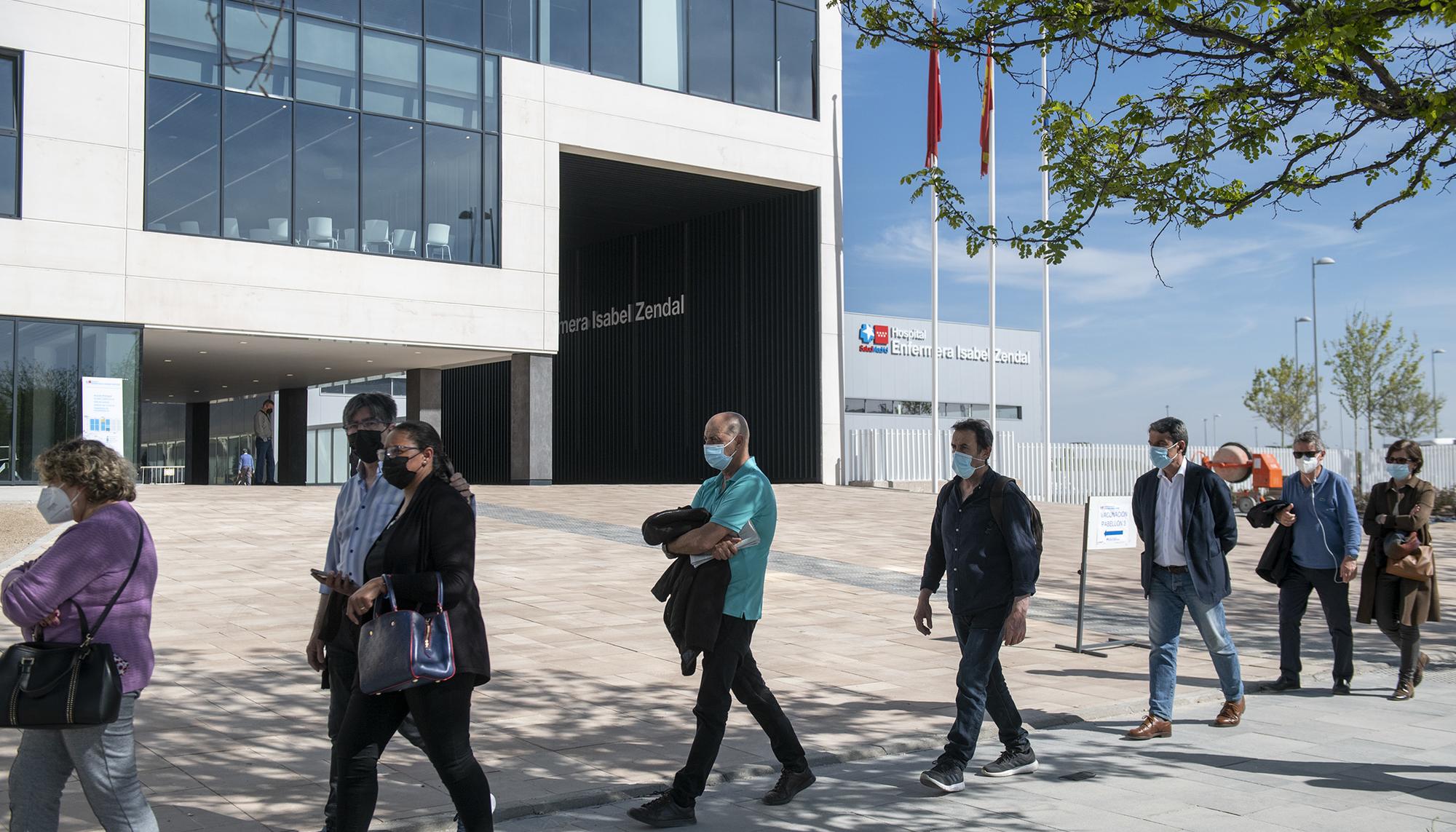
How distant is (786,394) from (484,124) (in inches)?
396

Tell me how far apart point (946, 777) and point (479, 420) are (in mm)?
37527

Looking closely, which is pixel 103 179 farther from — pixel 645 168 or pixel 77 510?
pixel 77 510

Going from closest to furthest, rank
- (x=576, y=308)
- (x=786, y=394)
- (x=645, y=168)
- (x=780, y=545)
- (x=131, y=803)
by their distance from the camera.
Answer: (x=131, y=803) < (x=780, y=545) < (x=645, y=168) < (x=786, y=394) < (x=576, y=308)

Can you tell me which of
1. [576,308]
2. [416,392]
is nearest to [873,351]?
[576,308]

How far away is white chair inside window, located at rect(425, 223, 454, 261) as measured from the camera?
85.6 feet

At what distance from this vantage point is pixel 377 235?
83.4 feet

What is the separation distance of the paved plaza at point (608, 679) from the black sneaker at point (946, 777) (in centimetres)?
20

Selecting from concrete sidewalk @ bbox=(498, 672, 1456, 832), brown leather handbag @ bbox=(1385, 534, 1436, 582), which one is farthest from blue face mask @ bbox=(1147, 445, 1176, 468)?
brown leather handbag @ bbox=(1385, 534, 1436, 582)

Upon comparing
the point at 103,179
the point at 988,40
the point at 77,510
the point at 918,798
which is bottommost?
the point at 918,798

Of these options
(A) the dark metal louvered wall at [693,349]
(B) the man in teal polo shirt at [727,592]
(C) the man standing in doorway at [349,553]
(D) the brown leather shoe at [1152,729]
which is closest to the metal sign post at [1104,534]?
(D) the brown leather shoe at [1152,729]

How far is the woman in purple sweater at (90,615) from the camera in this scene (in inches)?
149

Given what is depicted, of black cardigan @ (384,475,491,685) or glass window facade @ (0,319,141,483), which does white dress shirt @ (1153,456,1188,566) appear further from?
glass window facade @ (0,319,141,483)

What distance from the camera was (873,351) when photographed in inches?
1603

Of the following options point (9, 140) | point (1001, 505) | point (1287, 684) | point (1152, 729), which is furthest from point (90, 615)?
point (9, 140)
